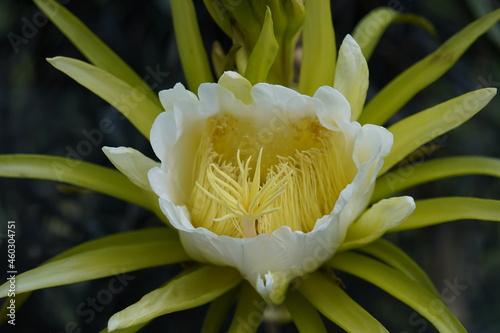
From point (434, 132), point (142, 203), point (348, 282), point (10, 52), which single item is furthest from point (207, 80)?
point (348, 282)

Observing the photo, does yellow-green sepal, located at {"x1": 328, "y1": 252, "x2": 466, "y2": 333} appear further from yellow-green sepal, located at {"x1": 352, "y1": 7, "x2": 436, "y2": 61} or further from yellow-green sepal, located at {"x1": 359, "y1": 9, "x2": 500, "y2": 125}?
yellow-green sepal, located at {"x1": 352, "y1": 7, "x2": 436, "y2": 61}

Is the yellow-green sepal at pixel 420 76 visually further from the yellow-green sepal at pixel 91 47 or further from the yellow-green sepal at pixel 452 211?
the yellow-green sepal at pixel 91 47

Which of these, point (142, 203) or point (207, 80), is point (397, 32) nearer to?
point (207, 80)

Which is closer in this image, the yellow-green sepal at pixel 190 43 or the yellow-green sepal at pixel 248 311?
Answer: the yellow-green sepal at pixel 248 311

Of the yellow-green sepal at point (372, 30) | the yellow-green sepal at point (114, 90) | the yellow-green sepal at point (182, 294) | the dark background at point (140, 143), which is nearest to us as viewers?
the yellow-green sepal at point (182, 294)

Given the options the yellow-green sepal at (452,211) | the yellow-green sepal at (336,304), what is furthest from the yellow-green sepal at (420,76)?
the yellow-green sepal at (336,304)

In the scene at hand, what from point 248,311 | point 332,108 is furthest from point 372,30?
point 248,311

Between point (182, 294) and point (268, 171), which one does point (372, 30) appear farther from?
point (182, 294)
